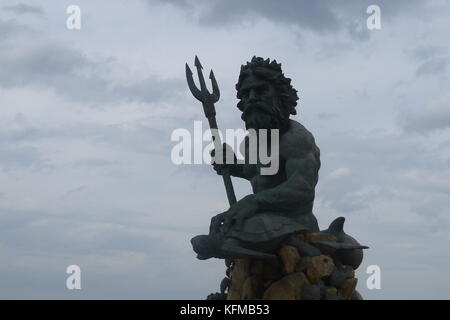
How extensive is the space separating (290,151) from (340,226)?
108 centimetres

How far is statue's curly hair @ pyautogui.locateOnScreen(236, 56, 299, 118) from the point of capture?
33.0 ft

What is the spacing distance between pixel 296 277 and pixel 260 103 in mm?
2128

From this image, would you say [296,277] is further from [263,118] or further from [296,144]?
[263,118]

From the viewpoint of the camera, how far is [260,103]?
993 centimetres

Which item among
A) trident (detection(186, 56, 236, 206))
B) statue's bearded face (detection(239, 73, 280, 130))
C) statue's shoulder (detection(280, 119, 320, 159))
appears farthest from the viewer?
trident (detection(186, 56, 236, 206))

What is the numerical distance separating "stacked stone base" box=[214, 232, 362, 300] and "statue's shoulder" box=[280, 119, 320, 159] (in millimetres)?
968

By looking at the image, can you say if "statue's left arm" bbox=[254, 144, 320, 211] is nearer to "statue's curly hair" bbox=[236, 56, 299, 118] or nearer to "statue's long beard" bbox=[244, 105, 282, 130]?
"statue's long beard" bbox=[244, 105, 282, 130]

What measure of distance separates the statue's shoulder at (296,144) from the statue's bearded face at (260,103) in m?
0.22

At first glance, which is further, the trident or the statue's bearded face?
the trident

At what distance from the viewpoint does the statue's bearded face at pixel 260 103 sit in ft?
32.6

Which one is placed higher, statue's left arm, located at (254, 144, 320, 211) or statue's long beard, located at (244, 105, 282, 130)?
statue's long beard, located at (244, 105, 282, 130)

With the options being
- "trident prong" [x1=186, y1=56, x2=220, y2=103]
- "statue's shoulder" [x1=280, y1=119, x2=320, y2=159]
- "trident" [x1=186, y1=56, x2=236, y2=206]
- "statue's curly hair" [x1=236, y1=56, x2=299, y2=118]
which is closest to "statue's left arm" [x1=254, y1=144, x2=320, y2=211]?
"statue's shoulder" [x1=280, y1=119, x2=320, y2=159]
